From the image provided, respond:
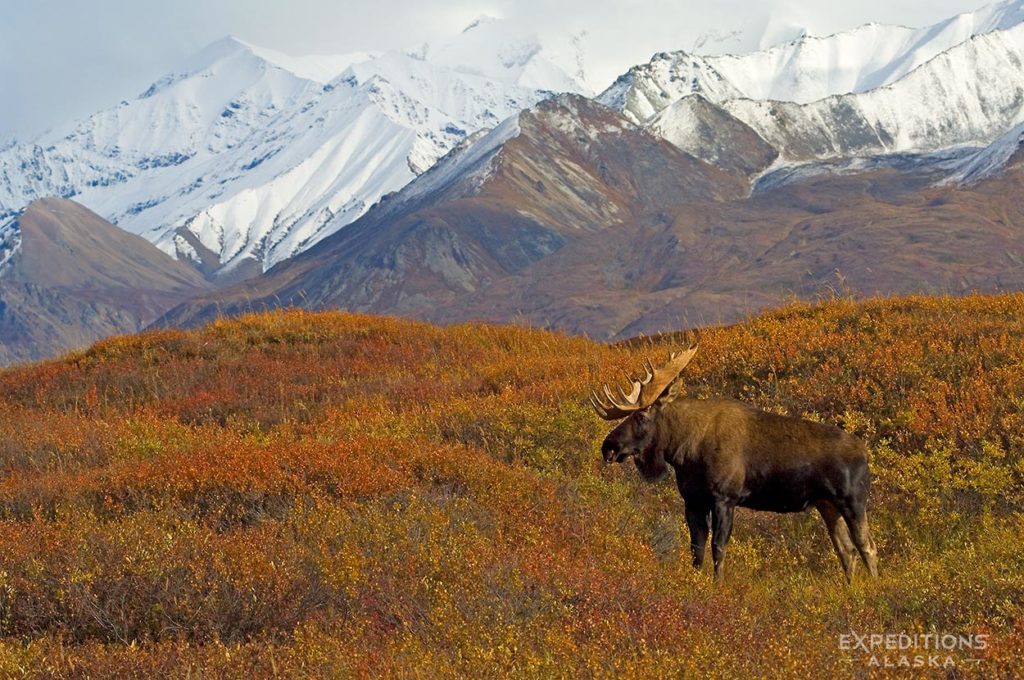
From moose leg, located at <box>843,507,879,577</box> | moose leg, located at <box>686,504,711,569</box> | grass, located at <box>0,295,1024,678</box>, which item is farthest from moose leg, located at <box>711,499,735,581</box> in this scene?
moose leg, located at <box>843,507,879,577</box>

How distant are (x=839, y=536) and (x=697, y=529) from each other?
1.23 meters

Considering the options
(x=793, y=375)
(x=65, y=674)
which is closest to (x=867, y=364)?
(x=793, y=375)

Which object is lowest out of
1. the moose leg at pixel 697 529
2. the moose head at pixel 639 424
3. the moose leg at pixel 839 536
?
the moose leg at pixel 839 536

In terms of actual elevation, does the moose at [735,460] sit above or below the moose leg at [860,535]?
above

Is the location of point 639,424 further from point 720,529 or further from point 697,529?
point 720,529

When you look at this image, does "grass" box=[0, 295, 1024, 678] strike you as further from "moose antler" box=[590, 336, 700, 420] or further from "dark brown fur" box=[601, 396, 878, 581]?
"moose antler" box=[590, 336, 700, 420]

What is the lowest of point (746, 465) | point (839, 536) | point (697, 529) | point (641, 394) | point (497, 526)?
point (839, 536)

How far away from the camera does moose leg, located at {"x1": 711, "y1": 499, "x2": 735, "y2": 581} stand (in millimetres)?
8641

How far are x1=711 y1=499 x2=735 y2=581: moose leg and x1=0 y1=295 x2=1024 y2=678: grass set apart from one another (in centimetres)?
27

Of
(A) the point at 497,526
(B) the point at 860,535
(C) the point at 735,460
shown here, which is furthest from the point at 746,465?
(A) the point at 497,526

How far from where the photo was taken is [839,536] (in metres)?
9.17

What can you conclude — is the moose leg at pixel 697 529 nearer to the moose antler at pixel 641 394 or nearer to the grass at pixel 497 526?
the grass at pixel 497 526

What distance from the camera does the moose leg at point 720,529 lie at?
8641 mm

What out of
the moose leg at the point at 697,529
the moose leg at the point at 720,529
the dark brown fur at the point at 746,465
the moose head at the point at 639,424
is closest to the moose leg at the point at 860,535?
the dark brown fur at the point at 746,465
